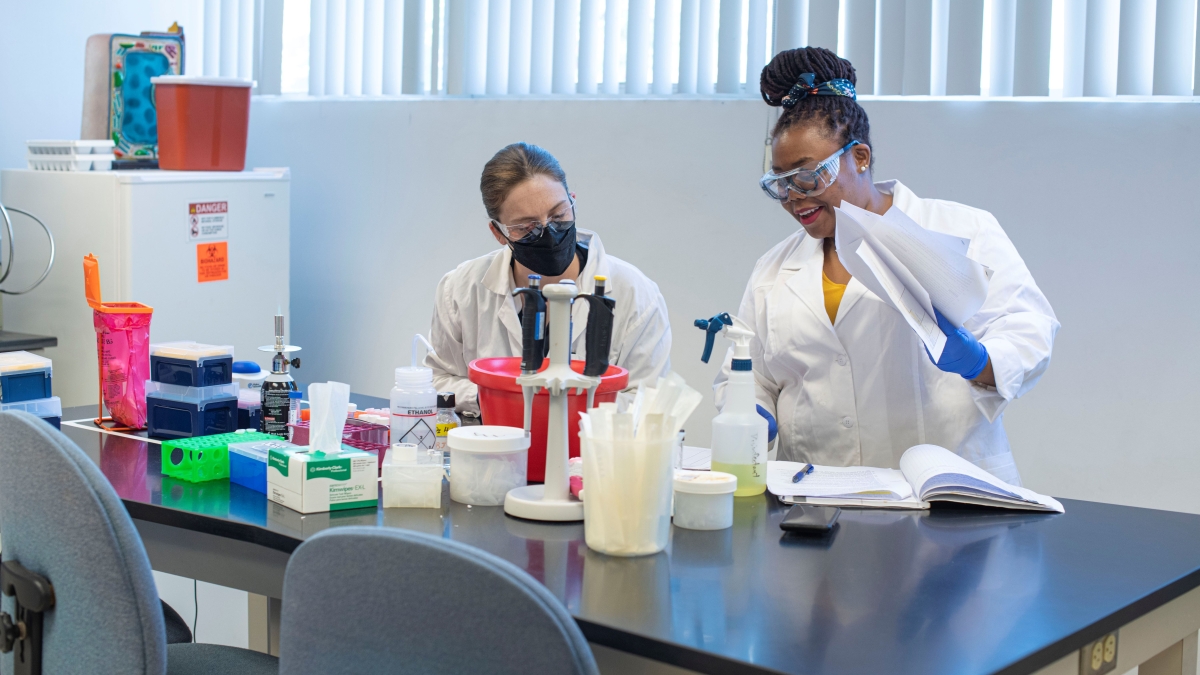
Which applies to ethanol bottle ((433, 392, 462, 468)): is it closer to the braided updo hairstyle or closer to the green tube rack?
the green tube rack

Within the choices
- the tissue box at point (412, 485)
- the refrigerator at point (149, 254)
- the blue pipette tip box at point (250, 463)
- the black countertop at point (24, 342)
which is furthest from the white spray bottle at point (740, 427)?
the black countertop at point (24, 342)

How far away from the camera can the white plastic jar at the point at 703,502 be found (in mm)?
1432

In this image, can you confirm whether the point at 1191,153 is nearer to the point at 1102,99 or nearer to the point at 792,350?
the point at 1102,99

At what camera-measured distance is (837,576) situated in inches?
49.5

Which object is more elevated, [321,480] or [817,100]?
[817,100]

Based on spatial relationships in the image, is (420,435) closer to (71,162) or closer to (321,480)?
(321,480)

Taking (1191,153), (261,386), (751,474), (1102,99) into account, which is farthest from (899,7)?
(261,386)

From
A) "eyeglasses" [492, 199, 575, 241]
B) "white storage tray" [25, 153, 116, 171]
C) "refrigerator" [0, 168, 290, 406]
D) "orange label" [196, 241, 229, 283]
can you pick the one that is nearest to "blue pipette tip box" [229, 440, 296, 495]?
"eyeglasses" [492, 199, 575, 241]

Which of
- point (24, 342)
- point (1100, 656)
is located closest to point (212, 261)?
point (24, 342)

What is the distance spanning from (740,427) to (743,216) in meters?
1.51

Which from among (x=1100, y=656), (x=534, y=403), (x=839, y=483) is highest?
(x=534, y=403)

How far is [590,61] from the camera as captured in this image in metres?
3.24

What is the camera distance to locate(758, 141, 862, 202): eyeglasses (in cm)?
191

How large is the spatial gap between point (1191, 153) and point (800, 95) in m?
1.06
